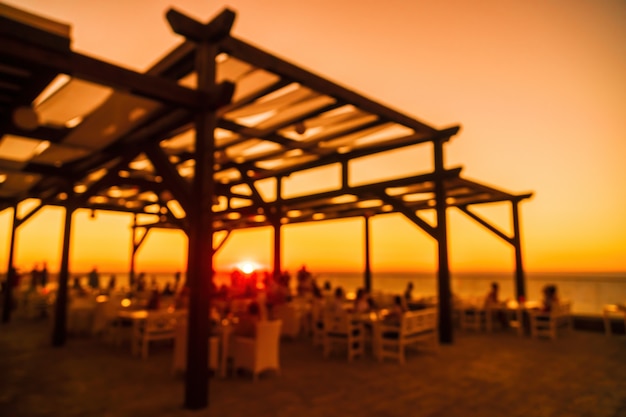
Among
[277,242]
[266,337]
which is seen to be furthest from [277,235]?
[266,337]

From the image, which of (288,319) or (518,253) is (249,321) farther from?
(518,253)

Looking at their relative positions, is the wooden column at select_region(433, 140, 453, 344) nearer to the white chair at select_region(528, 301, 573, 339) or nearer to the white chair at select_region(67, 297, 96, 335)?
the white chair at select_region(528, 301, 573, 339)

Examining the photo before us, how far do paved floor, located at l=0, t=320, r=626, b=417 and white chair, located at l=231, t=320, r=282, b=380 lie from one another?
0.17 meters

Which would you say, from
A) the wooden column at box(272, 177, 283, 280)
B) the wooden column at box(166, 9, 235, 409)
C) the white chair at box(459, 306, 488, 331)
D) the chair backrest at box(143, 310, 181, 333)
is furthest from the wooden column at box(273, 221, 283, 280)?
the wooden column at box(166, 9, 235, 409)

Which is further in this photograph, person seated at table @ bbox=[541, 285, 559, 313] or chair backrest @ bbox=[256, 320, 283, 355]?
person seated at table @ bbox=[541, 285, 559, 313]

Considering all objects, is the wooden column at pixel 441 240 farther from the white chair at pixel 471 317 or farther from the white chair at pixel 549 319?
the white chair at pixel 549 319

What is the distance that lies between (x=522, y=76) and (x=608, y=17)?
212 centimetres

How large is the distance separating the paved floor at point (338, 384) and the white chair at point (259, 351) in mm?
172

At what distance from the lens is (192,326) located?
4004 millimetres

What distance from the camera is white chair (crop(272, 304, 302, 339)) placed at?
8203 mm

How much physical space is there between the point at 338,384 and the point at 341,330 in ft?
5.90

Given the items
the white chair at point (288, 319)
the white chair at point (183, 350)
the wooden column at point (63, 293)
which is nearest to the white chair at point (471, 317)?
the white chair at point (288, 319)

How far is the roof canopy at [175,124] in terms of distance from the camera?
3.66 meters

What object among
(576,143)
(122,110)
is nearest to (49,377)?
(122,110)
